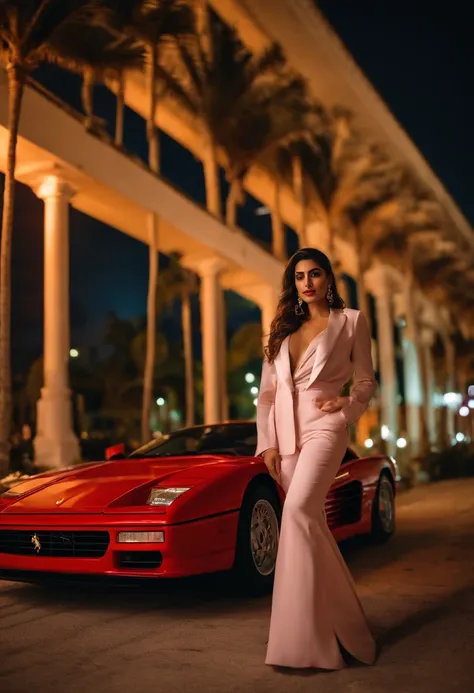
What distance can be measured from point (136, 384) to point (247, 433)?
34.8 metres

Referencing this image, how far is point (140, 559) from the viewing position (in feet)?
15.4

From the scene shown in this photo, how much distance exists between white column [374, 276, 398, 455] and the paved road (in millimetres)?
23158

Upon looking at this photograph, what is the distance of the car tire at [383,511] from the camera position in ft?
24.7

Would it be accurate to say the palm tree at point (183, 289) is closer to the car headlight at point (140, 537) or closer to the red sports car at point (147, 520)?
the red sports car at point (147, 520)

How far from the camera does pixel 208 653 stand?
152 inches

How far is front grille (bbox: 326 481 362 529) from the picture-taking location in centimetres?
618

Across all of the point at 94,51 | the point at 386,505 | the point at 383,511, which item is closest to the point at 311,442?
the point at 383,511

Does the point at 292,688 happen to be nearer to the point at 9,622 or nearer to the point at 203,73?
the point at 9,622

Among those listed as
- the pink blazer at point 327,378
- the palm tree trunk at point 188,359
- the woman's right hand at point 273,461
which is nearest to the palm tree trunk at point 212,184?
the palm tree trunk at point 188,359

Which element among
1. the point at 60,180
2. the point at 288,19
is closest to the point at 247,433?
the point at 60,180

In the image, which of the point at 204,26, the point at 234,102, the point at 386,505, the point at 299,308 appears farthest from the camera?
the point at 204,26

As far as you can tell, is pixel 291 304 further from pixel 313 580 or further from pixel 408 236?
pixel 408 236

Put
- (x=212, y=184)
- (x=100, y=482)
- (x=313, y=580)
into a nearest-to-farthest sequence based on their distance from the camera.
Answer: (x=313, y=580) → (x=100, y=482) → (x=212, y=184)

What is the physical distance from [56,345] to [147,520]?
798 centimetres
